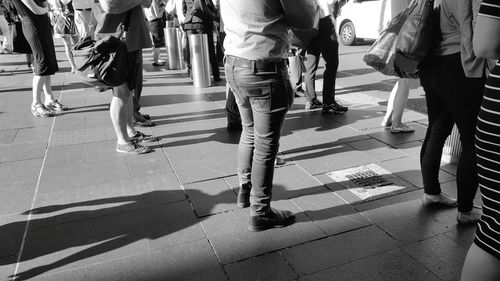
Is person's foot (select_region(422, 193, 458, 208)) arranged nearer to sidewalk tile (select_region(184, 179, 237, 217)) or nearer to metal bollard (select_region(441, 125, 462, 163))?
metal bollard (select_region(441, 125, 462, 163))

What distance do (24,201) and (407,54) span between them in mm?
3321

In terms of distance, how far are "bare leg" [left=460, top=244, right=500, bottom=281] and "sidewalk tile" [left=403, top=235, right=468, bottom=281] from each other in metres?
0.86

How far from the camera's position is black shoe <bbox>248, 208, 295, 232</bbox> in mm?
2896

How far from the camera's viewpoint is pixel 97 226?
3076 millimetres

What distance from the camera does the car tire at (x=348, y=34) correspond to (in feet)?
42.1

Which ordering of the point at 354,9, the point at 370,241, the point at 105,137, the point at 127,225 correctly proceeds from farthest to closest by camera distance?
1. the point at 354,9
2. the point at 105,137
3. the point at 127,225
4. the point at 370,241

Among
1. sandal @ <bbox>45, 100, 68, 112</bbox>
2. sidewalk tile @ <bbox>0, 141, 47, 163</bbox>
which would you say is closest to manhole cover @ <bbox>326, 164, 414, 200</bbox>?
sidewalk tile @ <bbox>0, 141, 47, 163</bbox>

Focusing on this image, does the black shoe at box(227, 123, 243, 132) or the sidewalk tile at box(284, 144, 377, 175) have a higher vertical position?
the black shoe at box(227, 123, 243, 132)

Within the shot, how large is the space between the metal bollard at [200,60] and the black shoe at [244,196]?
4.75m

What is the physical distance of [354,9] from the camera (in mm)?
12672

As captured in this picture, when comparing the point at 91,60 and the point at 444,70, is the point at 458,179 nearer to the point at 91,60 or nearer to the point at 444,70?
the point at 444,70

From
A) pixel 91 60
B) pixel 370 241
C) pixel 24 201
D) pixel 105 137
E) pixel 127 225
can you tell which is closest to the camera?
pixel 370 241

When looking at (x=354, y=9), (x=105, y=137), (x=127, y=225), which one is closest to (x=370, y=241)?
(x=127, y=225)

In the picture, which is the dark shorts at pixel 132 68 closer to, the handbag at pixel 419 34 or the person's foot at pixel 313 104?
the person's foot at pixel 313 104
